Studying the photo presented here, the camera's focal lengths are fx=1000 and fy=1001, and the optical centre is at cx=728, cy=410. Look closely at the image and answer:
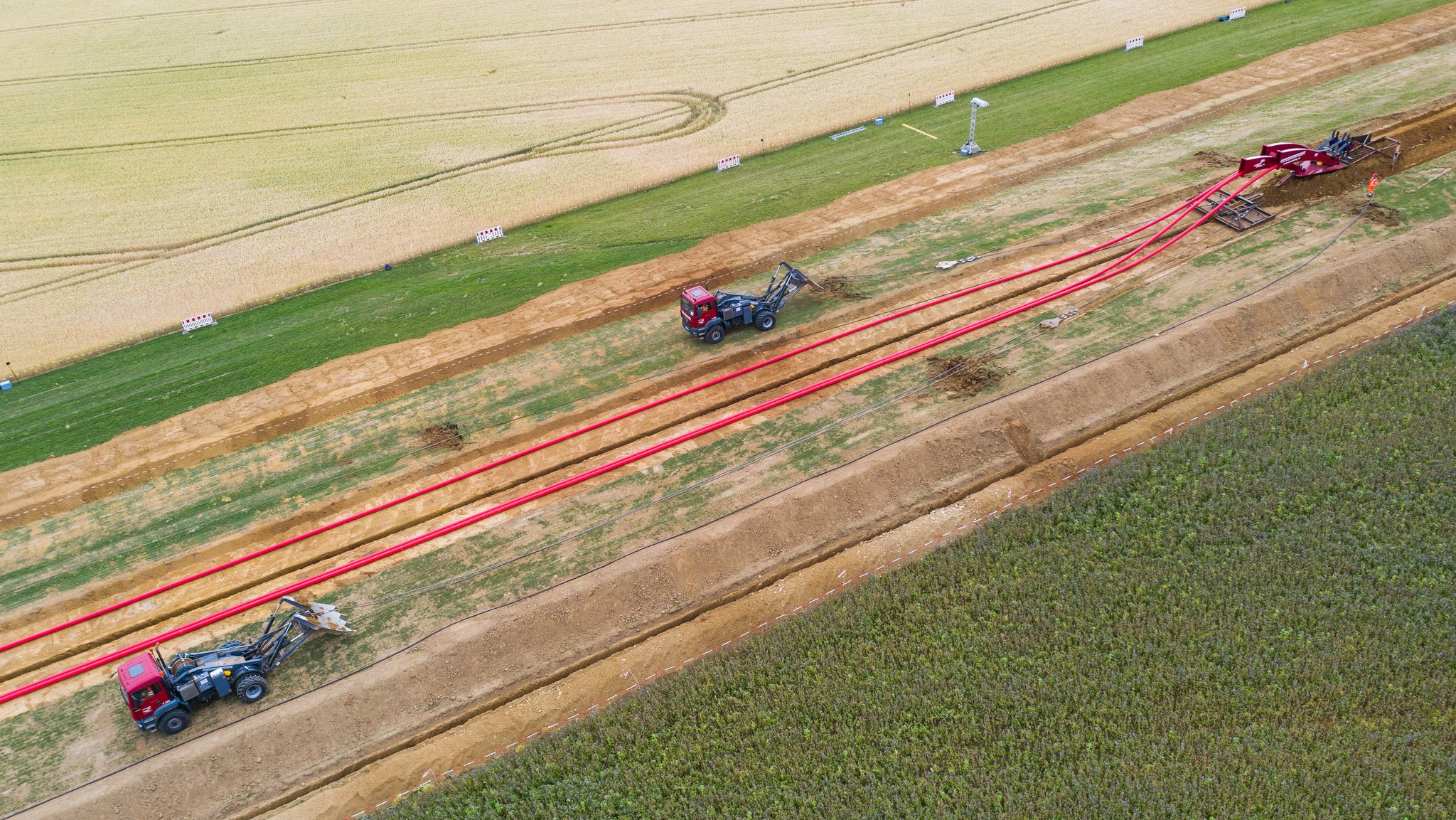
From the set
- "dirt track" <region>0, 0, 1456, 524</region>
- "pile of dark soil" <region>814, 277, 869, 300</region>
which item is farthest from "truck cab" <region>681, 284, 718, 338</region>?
"pile of dark soil" <region>814, 277, 869, 300</region>

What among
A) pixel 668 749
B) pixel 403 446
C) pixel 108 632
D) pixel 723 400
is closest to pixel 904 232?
pixel 723 400

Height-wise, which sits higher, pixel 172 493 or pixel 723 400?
pixel 172 493

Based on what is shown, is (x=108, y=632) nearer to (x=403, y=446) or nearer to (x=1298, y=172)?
(x=403, y=446)

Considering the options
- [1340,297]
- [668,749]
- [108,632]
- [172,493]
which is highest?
[172,493]

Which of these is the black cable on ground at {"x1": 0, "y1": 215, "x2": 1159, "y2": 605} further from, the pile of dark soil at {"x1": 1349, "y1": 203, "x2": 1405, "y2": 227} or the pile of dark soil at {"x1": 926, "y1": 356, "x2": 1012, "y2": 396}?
the pile of dark soil at {"x1": 1349, "y1": 203, "x2": 1405, "y2": 227}

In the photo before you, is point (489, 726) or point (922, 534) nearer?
point (489, 726)

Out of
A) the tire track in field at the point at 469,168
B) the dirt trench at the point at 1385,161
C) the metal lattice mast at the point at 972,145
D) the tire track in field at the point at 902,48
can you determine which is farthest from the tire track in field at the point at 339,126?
the dirt trench at the point at 1385,161

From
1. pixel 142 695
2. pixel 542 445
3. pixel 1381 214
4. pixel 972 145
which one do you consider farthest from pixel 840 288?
pixel 142 695
